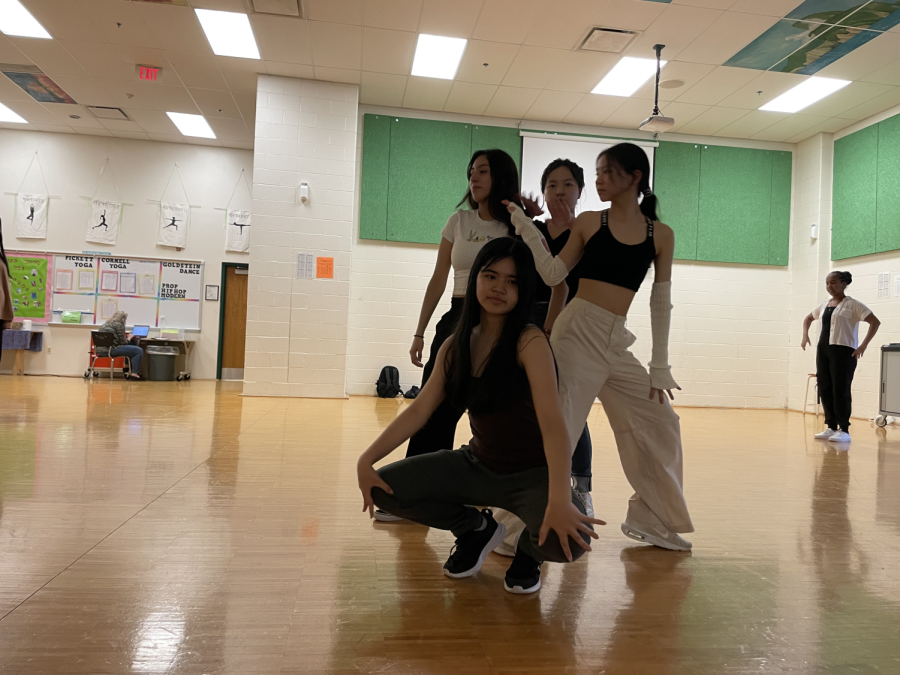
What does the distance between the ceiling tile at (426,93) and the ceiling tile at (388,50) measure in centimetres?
31

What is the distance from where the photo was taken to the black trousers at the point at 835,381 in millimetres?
5859

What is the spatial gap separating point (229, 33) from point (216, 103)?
2240 millimetres

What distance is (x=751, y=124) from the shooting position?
9.05 m

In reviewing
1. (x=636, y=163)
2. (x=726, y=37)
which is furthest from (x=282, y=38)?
(x=636, y=163)

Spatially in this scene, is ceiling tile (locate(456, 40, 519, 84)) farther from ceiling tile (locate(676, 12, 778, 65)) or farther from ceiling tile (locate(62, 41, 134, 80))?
ceiling tile (locate(62, 41, 134, 80))

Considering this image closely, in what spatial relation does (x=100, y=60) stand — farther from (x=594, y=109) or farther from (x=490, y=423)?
(x=490, y=423)

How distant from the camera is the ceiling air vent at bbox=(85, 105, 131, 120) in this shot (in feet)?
31.0

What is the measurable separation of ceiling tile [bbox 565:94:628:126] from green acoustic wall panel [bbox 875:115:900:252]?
3386 millimetres

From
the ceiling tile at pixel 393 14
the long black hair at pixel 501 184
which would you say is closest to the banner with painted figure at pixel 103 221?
the ceiling tile at pixel 393 14

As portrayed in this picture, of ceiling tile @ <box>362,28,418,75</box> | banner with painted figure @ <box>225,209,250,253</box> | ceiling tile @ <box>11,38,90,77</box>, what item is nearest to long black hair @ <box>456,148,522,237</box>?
ceiling tile @ <box>362,28,418,75</box>

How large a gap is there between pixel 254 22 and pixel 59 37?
2.39 m

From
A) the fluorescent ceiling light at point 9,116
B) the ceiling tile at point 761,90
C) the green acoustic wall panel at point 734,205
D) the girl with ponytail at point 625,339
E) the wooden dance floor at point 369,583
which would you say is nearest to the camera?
the wooden dance floor at point 369,583

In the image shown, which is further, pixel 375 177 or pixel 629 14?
pixel 375 177

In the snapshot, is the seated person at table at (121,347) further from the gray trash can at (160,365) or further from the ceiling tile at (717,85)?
the ceiling tile at (717,85)
